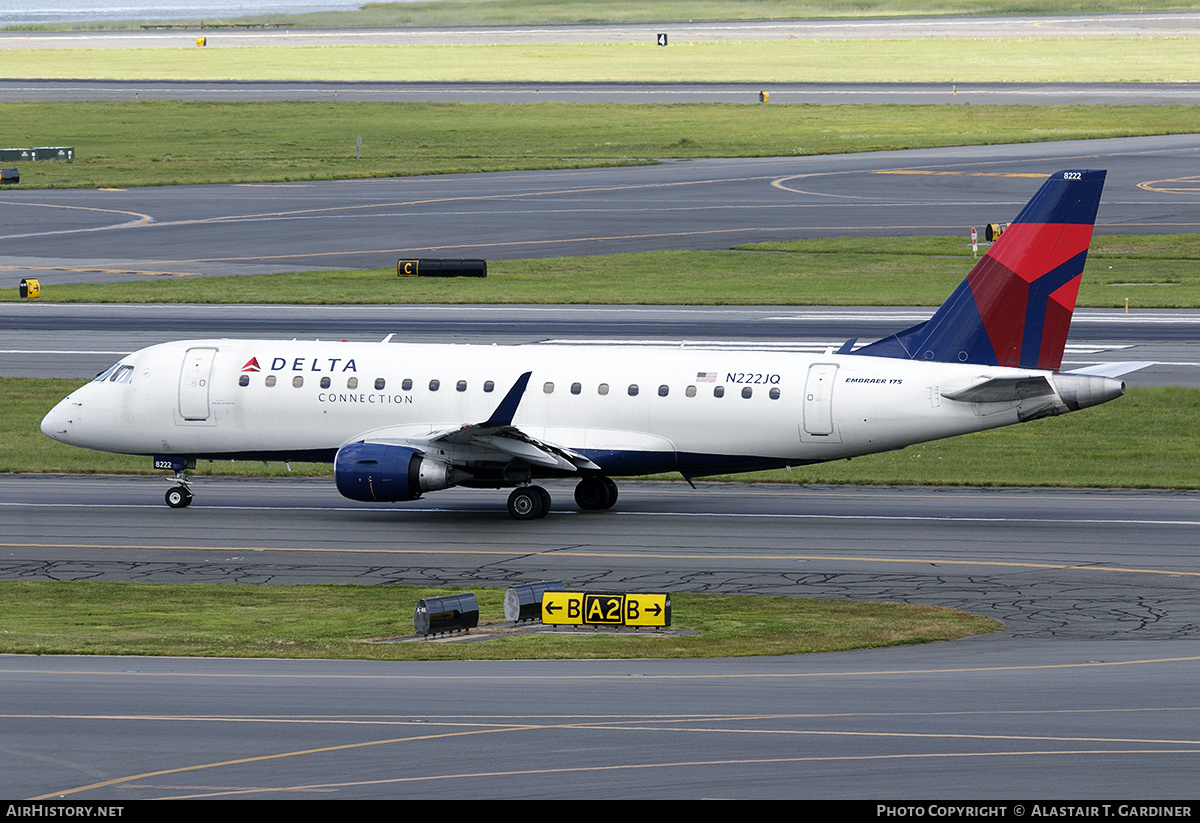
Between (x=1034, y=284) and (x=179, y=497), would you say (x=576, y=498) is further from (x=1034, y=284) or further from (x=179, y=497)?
(x=1034, y=284)

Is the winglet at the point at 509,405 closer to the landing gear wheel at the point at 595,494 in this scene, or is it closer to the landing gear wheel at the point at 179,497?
the landing gear wheel at the point at 595,494

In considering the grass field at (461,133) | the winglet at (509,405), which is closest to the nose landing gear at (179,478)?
the winglet at (509,405)

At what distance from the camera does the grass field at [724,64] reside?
165375 millimetres

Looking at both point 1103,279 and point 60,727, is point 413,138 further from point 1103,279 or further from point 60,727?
→ point 60,727

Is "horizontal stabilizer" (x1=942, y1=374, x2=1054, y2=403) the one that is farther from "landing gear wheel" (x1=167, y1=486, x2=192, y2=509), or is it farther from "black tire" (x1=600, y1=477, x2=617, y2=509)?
"landing gear wheel" (x1=167, y1=486, x2=192, y2=509)

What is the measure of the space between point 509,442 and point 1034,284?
12210 mm

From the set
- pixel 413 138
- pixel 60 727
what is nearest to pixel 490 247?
pixel 413 138

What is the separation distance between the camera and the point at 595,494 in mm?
40281

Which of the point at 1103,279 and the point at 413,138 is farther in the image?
the point at 413,138

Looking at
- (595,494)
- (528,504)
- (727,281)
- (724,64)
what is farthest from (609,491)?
(724,64)

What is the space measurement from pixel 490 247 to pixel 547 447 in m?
46.2

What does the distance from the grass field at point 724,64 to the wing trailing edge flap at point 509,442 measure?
127m

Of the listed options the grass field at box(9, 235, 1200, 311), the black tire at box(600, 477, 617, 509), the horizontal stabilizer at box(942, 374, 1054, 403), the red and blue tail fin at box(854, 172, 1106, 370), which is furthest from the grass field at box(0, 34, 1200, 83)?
the horizontal stabilizer at box(942, 374, 1054, 403)

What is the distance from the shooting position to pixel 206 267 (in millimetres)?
79562
